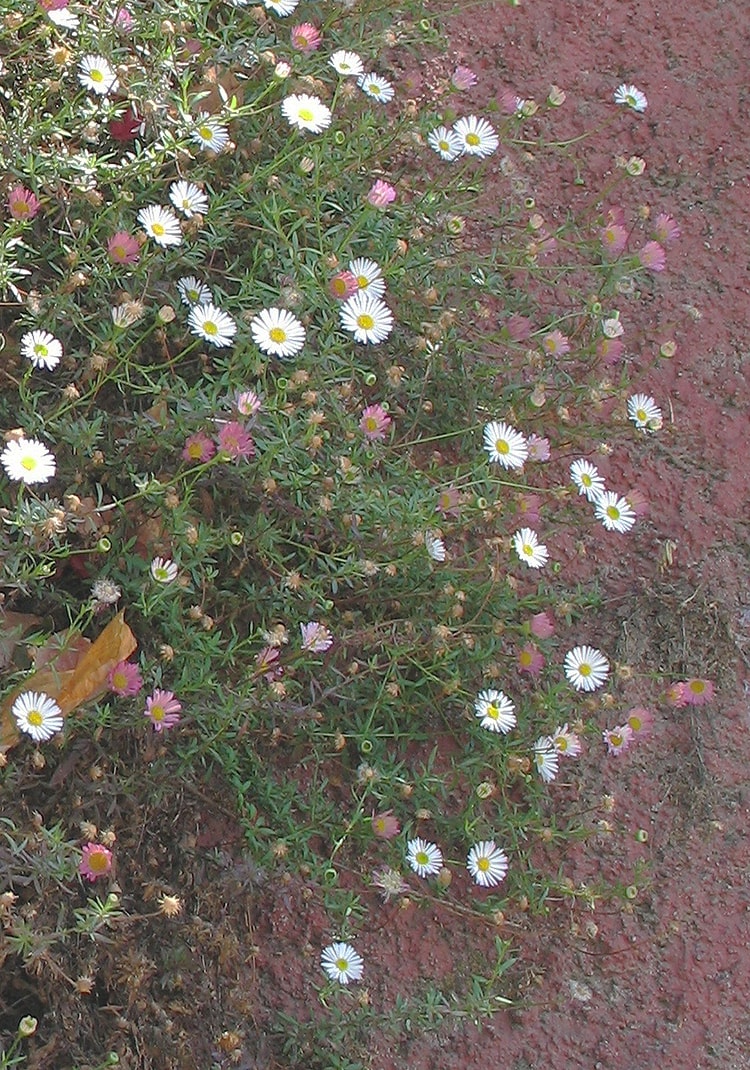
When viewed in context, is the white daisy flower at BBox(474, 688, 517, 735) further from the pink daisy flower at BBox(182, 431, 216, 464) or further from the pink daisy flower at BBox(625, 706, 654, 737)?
the pink daisy flower at BBox(182, 431, 216, 464)

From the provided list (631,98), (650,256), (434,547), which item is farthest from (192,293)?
(631,98)

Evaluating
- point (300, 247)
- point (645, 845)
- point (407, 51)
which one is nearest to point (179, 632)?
point (300, 247)

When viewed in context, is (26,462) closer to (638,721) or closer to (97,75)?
(97,75)

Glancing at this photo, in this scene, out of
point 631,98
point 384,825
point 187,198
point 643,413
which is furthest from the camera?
point 631,98

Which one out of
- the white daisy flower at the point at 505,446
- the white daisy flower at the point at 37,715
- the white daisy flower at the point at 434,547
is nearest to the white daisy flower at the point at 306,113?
the white daisy flower at the point at 505,446

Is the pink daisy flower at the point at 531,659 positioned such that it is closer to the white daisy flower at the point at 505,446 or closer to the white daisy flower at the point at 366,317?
the white daisy flower at the point at 505,446

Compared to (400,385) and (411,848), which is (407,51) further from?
(411,848)

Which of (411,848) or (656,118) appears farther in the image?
(656,118)
